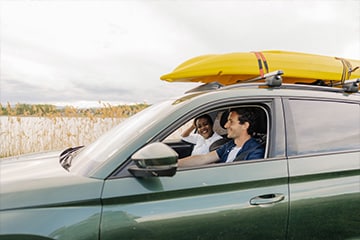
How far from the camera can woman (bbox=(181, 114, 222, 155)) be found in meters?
3.46

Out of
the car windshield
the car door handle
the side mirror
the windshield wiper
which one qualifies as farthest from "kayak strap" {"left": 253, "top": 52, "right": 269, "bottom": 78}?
the windshield wiper

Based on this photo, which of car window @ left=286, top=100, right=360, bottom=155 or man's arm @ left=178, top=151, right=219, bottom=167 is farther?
man's arm @ left=178, top=151, right=219, bottom=167

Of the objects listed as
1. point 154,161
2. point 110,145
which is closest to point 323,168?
point 154,161

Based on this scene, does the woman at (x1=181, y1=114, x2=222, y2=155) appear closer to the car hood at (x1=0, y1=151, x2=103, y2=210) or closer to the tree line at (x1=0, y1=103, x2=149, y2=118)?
the car hood at (x1=0, y1=151, x2=103, y2=210)

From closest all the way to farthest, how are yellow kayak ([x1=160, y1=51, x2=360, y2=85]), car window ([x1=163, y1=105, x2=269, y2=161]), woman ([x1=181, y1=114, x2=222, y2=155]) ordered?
car window ([x1=163, y1=105, x2=269, y2=161]) < yellow kayak ([x1=160, y1=51, x2=360, y2=85]) < woman ([x1=181, y1=114, x2=222, y2=155])

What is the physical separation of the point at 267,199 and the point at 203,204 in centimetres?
44

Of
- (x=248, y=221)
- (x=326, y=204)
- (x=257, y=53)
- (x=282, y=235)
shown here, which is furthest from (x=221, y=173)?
(x=257, y=53)

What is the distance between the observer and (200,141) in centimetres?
366

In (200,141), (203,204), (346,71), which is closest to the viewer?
(203,204)

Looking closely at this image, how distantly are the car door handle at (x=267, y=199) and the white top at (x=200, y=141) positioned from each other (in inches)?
53.4

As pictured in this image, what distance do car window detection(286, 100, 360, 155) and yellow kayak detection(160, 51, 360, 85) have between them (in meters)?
0.79

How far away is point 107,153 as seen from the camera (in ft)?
6.51

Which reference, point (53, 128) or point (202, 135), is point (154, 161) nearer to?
point (202, 135)

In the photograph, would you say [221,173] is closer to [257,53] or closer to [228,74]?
[228,74]
